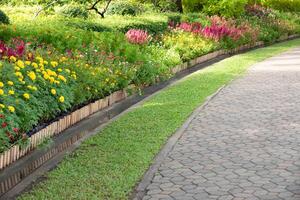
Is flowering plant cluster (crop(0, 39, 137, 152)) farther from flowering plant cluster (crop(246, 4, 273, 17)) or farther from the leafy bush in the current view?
flowering plant cluster (crop(246, 4, 273, 17))

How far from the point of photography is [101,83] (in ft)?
33.2

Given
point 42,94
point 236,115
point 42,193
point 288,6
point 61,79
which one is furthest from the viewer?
point 288,6

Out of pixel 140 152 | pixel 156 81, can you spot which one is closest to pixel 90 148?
pixel 140 152

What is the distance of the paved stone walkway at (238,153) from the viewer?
6.50 m

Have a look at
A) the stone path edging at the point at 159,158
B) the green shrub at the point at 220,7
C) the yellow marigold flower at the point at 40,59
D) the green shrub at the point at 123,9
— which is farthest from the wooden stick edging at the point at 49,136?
the green shrub at the point at 220,7

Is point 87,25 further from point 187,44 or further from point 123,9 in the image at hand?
point 123,9

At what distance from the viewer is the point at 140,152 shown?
788 cm

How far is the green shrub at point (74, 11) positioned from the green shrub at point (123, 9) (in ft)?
8.32

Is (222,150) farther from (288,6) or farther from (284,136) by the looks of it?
(288,6)

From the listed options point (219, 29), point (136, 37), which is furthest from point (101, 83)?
point (219, 29)

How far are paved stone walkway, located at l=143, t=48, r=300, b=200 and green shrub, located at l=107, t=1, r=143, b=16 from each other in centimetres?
1042

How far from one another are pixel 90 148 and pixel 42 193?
6.33 feet

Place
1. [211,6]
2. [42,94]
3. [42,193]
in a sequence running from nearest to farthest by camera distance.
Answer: [42,193], [42,94], [211,6]

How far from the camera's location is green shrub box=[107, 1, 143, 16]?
899 inches
